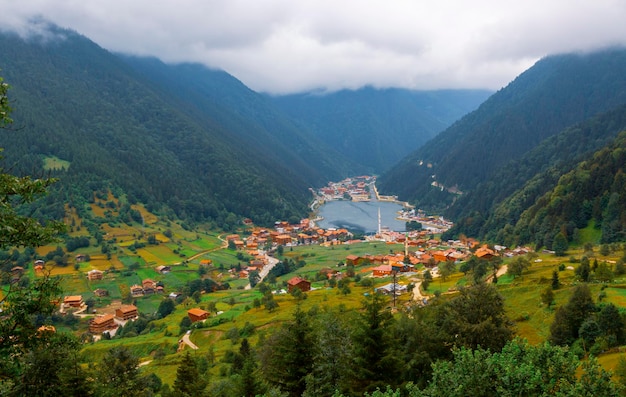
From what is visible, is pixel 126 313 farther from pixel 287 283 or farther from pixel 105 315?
pixel 287 283

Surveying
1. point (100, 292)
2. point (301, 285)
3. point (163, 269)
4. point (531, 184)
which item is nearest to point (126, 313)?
point (100, 292)

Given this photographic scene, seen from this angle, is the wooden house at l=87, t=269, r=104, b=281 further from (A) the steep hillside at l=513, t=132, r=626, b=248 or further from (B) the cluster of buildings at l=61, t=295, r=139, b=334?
(A) the steep hillside at l=513, t=132, r=626, b=248

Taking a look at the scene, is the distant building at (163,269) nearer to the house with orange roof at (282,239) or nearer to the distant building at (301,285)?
the distant building at (301,285)

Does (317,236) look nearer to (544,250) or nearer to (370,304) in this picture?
(544,250)

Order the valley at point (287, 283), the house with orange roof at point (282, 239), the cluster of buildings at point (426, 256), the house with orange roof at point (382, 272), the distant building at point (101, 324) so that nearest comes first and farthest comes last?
the valley at point (287, 283), the distant building at point (101, 324), the cluster of buildings at point (426, 256), the house with orange roof at point (382, 272), the house with orange roof at point (282, 239)

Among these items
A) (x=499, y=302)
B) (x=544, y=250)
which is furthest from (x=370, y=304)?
(x=544, y=250)

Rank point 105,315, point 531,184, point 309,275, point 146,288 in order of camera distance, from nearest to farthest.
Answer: point 105,315, point 146,288, point 309,275, point 531,184

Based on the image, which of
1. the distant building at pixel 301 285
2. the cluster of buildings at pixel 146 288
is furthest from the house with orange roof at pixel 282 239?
the distant building at pixel 301 285

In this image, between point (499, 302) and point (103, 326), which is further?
point (103, 326)

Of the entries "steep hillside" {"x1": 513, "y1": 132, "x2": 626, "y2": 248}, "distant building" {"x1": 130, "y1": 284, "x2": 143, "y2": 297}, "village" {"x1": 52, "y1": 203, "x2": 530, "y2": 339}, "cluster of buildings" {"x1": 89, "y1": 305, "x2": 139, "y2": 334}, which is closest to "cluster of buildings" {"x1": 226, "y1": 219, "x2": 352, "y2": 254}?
"village" {"x1": 52, "y1": 203, "x2": 530, "y2": 339}

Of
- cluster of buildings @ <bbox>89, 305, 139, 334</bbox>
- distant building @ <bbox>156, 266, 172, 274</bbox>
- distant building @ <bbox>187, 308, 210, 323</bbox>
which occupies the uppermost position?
distant building @ <bbox>156, 266, 172, 274</bbox>

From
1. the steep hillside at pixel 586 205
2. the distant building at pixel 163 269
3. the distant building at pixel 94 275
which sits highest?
the steep hillside at pixel 586 205
